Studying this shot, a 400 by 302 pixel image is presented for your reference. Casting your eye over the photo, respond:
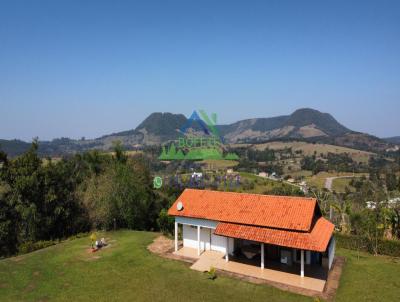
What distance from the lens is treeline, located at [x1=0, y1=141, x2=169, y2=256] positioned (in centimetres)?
3275

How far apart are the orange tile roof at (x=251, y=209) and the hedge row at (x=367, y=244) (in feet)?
26.0

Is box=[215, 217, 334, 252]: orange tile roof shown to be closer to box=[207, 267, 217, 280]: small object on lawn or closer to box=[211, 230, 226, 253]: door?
box=[211, 230, 226, 253]: door

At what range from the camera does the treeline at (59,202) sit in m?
32.8

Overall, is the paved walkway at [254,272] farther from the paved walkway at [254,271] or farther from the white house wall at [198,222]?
the white house wall at [198,222]

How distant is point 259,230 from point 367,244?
11.3m

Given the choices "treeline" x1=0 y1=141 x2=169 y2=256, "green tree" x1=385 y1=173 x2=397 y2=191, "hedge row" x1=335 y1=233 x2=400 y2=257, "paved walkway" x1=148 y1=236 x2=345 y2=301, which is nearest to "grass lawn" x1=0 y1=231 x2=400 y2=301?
"paved walkway" x1=148 y1=236 x2=345 y2=301

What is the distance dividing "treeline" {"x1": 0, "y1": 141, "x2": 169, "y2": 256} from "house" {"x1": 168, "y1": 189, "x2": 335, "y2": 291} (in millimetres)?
11717

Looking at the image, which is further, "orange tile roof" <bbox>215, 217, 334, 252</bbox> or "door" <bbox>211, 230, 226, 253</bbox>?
"door" <bbox>211, 230, 226, 253</bbox>

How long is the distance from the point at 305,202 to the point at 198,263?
27.5 ft

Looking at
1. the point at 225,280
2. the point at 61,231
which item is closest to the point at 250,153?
the point at 61,231

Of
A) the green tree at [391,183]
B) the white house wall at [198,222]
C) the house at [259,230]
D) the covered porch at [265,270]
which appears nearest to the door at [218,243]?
the house at [259,230]

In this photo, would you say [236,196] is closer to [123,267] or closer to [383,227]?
[123,267]

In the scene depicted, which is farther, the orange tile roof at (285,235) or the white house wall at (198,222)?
the white house wall at (198,222)

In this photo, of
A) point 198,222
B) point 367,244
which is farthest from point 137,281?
point 367,244
